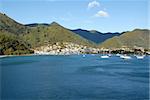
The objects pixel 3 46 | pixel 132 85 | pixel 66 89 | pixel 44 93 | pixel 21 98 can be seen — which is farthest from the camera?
pixel 3 46

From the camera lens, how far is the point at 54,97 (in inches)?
1267

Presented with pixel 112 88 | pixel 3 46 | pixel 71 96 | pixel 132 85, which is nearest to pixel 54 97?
pixel 71 96

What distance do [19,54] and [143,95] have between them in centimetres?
13042

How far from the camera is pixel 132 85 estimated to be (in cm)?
4188

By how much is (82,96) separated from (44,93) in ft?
14.7

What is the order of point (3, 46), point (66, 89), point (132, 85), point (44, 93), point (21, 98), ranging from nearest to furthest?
point (21, 98)
point (44, 93)
point (66, 89)
point (132, 85)
point (3, 46)

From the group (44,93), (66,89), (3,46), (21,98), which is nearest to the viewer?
(21,98)

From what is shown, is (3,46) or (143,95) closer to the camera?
(143,95)

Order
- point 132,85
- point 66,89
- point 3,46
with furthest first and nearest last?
point 3,46
point 132,85
point 66,89

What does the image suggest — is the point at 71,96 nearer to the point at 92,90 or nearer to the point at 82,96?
the point at 82,96

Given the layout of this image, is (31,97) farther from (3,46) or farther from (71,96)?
(3,46)

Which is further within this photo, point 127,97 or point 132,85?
point 132,85

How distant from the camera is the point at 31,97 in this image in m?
32.3

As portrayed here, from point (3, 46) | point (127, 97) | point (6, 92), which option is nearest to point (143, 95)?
point (127, 97)
